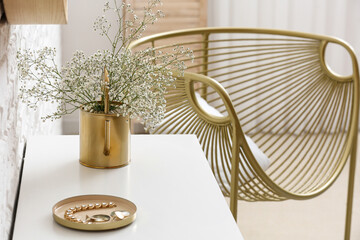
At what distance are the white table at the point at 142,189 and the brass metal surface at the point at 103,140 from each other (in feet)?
0.07

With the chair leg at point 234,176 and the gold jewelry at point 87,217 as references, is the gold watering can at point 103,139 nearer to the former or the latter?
the gold jewelry at point 87,217

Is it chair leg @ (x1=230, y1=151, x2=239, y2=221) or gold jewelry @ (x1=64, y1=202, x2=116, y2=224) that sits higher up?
gold jewelry @ (x1=64, y1=202, x2=116, y2=224)

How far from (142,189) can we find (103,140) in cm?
15

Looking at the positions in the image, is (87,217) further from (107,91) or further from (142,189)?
(107,91)

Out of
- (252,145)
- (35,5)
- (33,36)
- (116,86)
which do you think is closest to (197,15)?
(252,145)

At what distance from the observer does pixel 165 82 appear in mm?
1150

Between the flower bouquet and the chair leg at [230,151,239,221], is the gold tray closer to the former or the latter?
the flower bouquet

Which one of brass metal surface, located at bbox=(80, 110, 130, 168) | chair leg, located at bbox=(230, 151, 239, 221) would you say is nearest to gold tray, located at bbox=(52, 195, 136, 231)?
brass metal surface, located at bbox=(80, 110, 130, 168)

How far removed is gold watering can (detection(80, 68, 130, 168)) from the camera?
115 cm

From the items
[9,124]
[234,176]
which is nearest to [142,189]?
[9,124]

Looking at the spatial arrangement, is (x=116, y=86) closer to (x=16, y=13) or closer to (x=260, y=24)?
(x=16, y=13)

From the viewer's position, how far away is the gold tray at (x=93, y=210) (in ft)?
2.93

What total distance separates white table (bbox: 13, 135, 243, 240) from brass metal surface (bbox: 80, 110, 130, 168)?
0.07ft

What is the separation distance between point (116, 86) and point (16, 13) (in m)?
0.27
